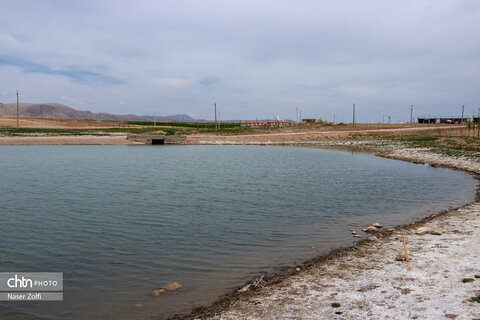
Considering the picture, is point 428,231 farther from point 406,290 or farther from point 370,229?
point 406,290

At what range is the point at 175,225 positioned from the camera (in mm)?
12695

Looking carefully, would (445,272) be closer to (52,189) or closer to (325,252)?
(325,252)

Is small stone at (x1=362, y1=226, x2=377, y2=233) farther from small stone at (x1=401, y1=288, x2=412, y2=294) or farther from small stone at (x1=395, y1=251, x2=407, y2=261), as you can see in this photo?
small stone at (x1=401, y1=288, x2=412, y2=294)

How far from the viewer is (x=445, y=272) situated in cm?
778

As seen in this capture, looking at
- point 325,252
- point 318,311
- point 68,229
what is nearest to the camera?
point 318,311

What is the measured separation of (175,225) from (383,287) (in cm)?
751

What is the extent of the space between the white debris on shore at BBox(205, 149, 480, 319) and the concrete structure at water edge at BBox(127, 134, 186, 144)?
5945 centimetres

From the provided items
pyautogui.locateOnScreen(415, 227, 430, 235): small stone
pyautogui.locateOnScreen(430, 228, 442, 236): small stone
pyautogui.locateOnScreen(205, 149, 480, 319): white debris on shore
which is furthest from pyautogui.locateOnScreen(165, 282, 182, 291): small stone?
pyautogui.locateOnScreen(430, 228, 442, 236): small stone

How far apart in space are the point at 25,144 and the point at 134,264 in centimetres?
5961

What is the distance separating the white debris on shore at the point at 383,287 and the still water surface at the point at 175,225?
115 cm

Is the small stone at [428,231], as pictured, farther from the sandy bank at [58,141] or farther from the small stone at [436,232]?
the sandy bank at [58,141]

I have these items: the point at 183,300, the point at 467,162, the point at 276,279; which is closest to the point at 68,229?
the point at 183,300

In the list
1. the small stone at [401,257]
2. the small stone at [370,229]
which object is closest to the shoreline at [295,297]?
the small stone at [401,257]

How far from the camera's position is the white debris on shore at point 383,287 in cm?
625
